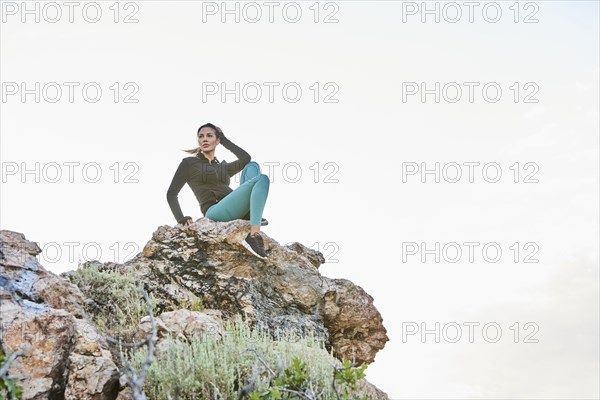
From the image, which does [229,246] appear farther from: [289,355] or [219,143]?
[289,355]

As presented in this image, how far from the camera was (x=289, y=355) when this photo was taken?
711cm

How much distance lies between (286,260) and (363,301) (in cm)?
133

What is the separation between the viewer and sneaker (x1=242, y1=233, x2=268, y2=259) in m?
9.49

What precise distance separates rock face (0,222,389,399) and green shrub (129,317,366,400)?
0.33m

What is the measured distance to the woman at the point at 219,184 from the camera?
31.4 feet

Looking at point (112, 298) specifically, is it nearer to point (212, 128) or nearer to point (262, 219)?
point (262, 219)

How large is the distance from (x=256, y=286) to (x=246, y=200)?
131cm

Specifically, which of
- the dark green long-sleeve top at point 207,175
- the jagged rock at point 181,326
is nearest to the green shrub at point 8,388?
the jagged rock at point 181,326

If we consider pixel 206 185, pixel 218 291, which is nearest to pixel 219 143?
pixel 206 185

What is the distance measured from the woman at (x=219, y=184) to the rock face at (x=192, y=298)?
0.22 metres

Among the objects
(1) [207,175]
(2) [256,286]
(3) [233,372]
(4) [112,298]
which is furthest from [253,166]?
(3) [233,372]

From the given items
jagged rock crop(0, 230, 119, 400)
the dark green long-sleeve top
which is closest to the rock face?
jagged rock crop(0, 230, 119, 400)

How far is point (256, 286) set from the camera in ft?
30.6

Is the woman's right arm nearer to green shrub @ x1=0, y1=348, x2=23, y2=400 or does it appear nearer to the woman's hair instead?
the woman's hair
